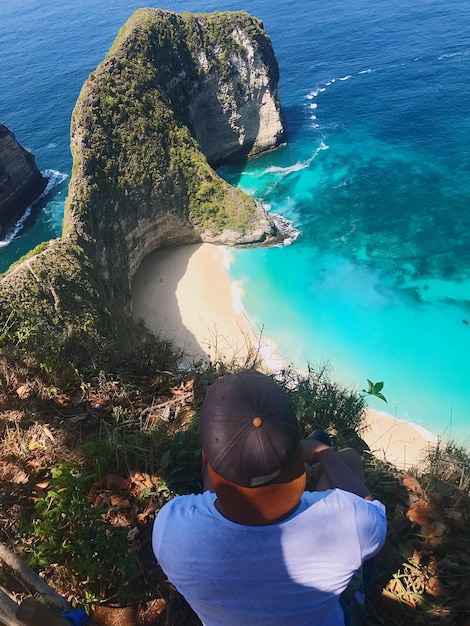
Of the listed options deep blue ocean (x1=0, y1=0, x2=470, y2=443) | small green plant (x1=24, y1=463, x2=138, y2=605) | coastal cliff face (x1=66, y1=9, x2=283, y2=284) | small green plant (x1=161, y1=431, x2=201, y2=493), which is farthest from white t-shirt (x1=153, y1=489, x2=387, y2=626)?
coastal cliff face (x1=66, y1=9, x2=283, y2=284)

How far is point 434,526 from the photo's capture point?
4.08 m

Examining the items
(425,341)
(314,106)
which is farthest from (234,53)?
(425,341)

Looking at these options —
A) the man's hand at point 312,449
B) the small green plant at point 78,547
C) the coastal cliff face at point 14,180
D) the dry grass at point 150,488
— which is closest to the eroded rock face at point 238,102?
the coastal cliff face at point 14,180

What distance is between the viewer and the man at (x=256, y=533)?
2.11 m

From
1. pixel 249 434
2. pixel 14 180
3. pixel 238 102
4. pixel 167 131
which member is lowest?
pixel 14 180

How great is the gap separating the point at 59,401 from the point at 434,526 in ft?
14.1

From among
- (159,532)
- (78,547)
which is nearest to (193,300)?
(78,547)

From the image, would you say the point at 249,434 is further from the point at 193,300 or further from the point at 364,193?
the point at 364,193

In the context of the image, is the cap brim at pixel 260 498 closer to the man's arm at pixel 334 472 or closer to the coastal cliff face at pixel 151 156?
the man's arm at pixel 334 472

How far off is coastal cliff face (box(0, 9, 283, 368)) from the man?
1345 centimetres

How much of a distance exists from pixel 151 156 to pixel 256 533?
98.1 ft

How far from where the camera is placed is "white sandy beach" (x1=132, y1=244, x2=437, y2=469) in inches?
914

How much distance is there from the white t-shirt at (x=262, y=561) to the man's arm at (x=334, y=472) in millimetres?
896

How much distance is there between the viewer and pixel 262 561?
2107 millimetres
